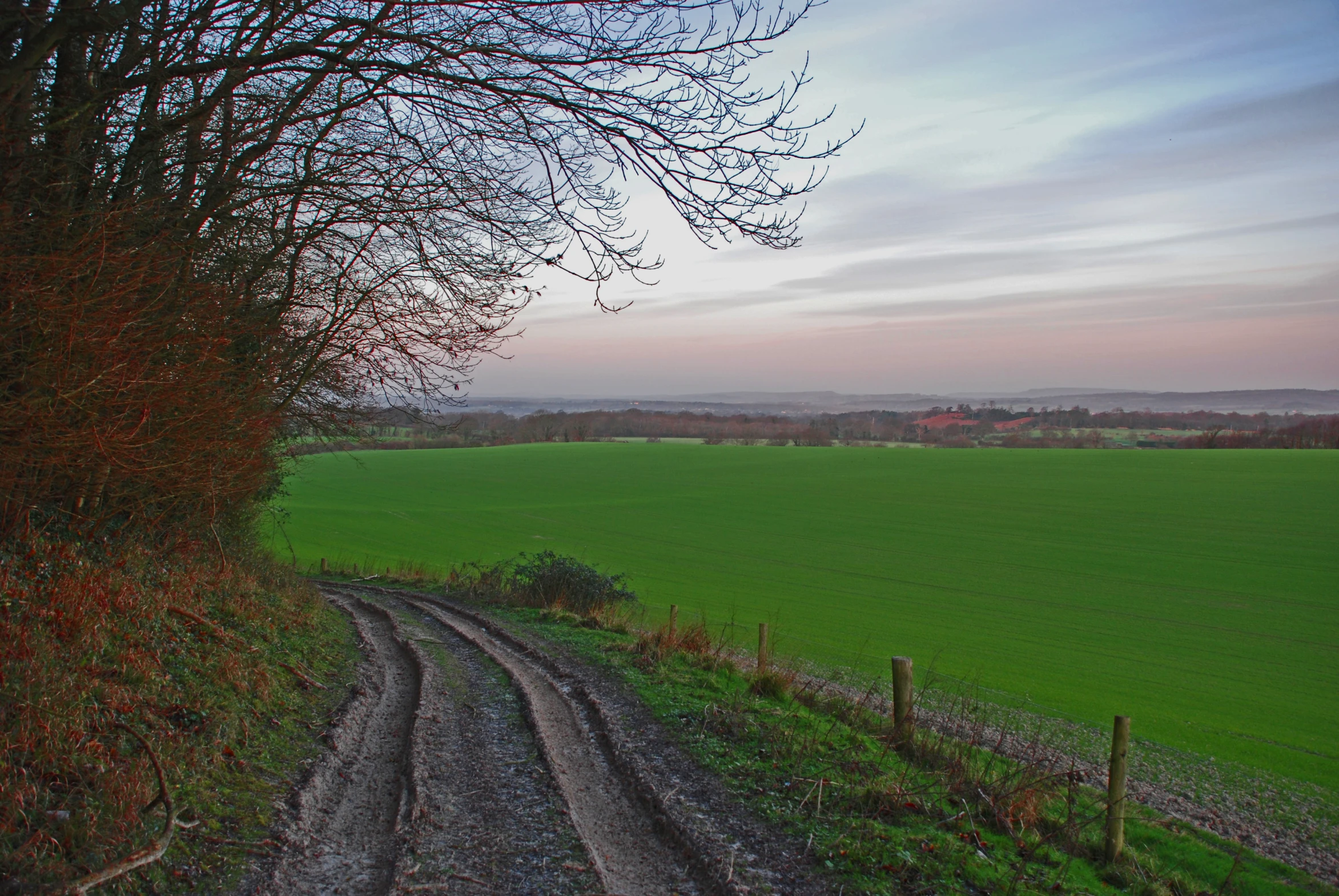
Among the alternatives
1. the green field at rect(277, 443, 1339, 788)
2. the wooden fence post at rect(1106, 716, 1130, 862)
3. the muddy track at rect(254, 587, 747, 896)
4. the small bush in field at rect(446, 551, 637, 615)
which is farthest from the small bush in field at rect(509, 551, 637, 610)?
the wooden fence post at rect(1106, 716, 1130, 862)

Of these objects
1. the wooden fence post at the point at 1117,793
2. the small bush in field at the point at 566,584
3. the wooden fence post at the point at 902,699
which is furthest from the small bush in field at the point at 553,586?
the wooden fence post at the point at 1117,793

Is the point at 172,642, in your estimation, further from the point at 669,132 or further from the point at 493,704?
the point at 669,132

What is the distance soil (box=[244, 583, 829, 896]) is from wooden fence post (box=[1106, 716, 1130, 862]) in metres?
3.47

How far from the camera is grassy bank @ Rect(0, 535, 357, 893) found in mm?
3611

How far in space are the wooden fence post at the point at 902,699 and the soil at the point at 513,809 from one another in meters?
2.37

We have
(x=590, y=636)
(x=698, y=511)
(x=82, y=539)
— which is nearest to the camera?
(x=82, y=539)

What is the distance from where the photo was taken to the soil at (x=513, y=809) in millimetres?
4047

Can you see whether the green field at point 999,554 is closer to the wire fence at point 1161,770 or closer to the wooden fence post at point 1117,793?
the wire fence at point 1161,770

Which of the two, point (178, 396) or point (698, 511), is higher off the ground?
point (178, 396)

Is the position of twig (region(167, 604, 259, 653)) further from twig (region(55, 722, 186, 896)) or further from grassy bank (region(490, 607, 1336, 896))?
grassy bank (region(490, 607, 1336, 896))

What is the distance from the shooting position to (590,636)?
11.3 m

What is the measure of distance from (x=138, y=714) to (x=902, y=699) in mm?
6222

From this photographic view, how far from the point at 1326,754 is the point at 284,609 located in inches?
676

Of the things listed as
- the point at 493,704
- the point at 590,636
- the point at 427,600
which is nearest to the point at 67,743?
the point at 493,704
